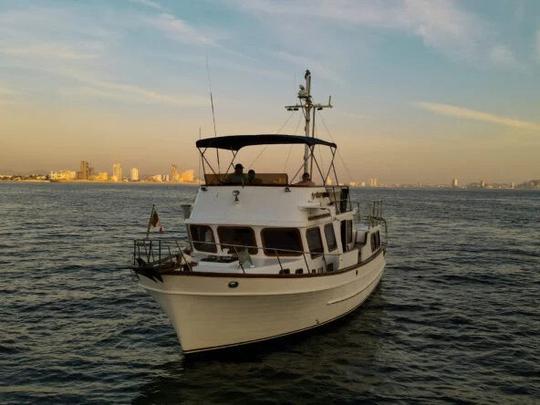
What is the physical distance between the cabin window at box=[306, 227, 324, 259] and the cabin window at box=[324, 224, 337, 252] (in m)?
0.39

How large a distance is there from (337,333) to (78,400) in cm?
741

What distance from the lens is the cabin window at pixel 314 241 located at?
13492 millimetres

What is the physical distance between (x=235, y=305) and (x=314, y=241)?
3708 mm

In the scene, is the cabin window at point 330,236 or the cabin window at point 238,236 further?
the cabin window at point 330,236

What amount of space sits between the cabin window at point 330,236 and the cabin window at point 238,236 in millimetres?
2455

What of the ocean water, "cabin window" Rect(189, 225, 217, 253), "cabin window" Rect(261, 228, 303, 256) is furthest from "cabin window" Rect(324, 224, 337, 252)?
"cabin window" Rect(189, 225, 217, 253)

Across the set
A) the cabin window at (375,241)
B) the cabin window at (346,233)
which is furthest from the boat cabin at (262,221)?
the cabin window at (375,241)

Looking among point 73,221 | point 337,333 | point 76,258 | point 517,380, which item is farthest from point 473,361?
point 73,221

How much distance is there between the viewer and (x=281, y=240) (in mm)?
13203

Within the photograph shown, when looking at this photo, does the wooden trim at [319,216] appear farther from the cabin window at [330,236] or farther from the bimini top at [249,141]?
the bimini top at [249,141]

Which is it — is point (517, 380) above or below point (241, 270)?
below

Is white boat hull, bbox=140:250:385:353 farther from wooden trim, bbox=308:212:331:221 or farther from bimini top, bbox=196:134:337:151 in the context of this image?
bimini top, bbox=196:134:337:151

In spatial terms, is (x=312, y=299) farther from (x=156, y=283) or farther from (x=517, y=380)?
(x=517, y=380)

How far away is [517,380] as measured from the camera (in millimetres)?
11375
